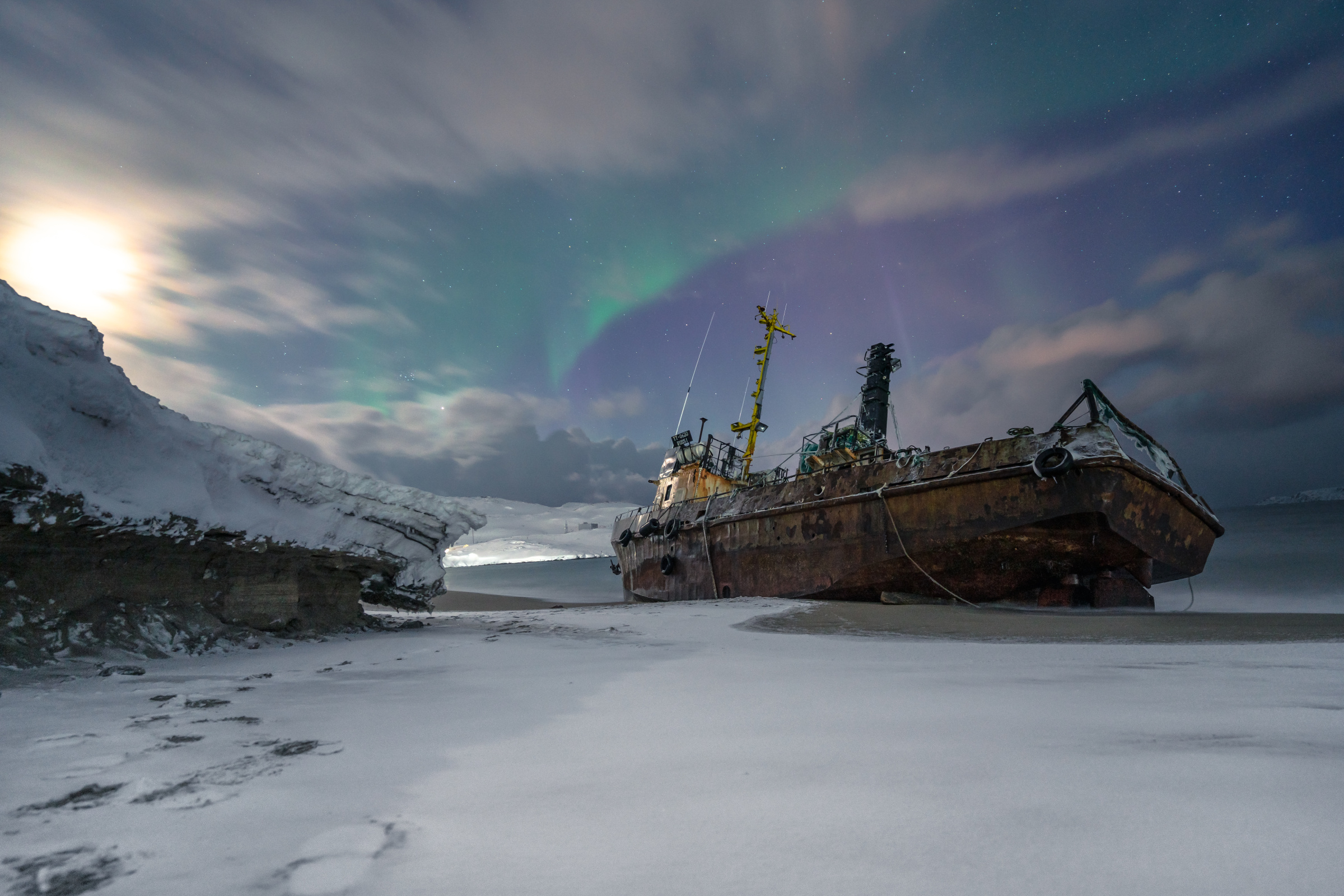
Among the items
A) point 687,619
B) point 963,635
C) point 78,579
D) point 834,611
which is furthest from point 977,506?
point 78,579

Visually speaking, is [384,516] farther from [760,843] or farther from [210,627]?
[760,843]

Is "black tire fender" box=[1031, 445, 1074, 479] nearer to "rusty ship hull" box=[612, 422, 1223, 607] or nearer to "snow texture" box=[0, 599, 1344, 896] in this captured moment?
"rusty ship hull" box=[612, 422, 1223, 607]

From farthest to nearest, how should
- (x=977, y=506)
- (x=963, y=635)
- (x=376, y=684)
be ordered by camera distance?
(x=977, y=506) → (x=963, y=635) → (x=376, y=684)

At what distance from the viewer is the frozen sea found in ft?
3.17

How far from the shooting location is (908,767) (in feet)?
→ 4.75

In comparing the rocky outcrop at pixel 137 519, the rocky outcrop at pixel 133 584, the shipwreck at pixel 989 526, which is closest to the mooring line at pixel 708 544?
the shipwreck at pixel 989 526

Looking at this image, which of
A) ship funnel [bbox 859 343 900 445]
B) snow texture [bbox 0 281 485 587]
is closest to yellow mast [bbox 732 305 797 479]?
ship funnel [bbox 859 343 900 445]

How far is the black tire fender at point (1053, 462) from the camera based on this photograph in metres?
7.78

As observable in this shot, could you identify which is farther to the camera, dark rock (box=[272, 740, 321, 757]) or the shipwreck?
the shipwreck

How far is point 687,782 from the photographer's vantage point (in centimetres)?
142

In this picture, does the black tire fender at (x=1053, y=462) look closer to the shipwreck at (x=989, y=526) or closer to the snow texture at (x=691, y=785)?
the shipwreck at (x=989, y=526)

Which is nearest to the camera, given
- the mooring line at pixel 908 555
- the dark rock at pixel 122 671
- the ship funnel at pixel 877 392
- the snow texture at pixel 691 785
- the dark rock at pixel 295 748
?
the snow texture at pixel 691 785

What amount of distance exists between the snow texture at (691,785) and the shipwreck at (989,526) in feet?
18.7

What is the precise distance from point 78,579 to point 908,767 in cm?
464
